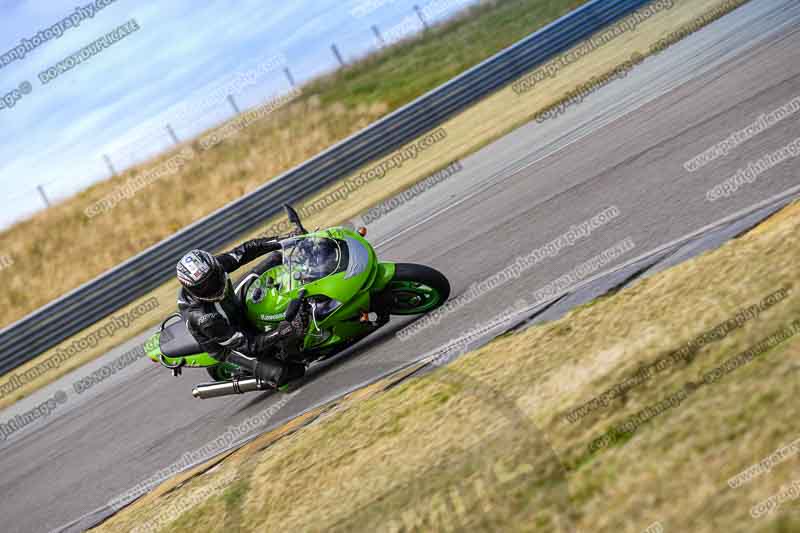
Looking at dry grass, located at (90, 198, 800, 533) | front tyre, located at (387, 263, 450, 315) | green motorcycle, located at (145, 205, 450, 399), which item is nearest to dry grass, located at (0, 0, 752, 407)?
green motorcycle, located at (145, 205, 450, 399)

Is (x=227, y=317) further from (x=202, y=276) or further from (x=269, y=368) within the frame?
(x=269, y=368)

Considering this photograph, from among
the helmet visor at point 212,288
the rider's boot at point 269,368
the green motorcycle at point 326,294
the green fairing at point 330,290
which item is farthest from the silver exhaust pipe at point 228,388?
the helmet visor at point 212,288

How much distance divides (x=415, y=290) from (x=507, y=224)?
235 cm

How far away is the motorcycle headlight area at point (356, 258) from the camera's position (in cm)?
671

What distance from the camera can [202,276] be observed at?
6.52 m

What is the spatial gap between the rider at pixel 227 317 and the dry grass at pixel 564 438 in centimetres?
88

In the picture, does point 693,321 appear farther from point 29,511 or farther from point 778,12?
point 778,12

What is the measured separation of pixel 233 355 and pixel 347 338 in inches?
41.4

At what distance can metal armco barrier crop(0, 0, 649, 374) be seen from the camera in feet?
46.0

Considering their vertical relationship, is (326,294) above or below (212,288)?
below

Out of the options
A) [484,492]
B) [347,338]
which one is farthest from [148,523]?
[484,492]

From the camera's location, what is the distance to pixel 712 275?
15.9 ft

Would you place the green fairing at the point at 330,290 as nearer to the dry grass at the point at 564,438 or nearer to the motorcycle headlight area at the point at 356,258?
the motorcycle headlight area at the point at 356,258

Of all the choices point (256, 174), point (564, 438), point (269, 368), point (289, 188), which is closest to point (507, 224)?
point (269, 368)
